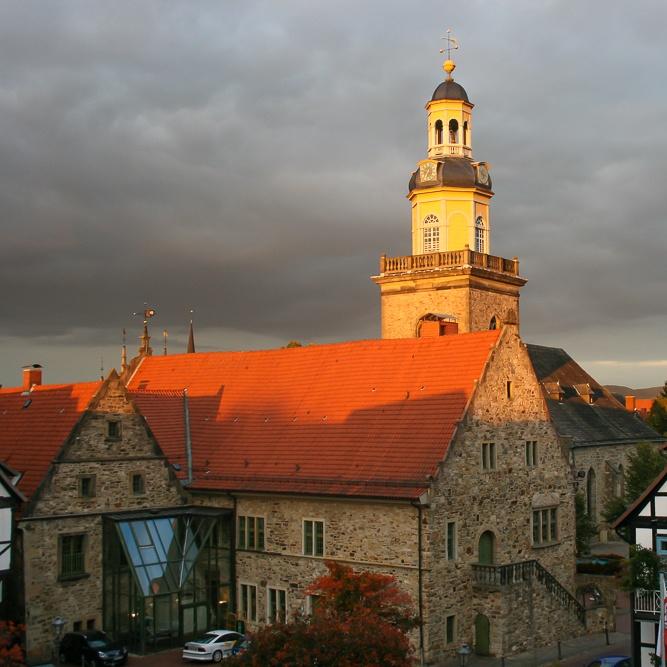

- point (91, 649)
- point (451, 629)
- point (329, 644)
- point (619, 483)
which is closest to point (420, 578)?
point (451, 629)

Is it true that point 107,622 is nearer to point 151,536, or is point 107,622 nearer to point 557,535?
point 151,536

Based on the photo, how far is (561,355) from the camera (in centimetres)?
7006

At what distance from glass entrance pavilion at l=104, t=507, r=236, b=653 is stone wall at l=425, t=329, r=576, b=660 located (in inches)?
350

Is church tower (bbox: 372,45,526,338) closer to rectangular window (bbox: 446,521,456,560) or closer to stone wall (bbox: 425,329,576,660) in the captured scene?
stone wall (bbox: 425,329,576,660)

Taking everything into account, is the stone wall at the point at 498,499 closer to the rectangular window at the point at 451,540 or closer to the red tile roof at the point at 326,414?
the rectangular window at the point at 451,540

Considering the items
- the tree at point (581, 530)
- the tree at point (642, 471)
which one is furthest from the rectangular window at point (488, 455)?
the tree at point (642, 471)

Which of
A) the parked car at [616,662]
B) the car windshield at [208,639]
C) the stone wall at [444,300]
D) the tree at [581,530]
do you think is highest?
the stone wall at [444,300]

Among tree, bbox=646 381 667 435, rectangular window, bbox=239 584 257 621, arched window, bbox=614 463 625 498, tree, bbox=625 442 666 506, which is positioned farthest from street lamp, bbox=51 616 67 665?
tree, bbox=646 381 667 435

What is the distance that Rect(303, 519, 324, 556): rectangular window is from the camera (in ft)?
118

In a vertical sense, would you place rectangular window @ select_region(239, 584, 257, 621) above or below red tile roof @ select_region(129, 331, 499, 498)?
below

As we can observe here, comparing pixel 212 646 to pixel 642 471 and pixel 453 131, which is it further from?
pixel 453 131

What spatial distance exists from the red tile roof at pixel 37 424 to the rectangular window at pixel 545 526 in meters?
17.6

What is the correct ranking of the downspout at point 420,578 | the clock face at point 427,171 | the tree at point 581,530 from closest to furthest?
1. the downspout at point 420,578
2. the tree at point 581,530
3. the clock face at point 427,171

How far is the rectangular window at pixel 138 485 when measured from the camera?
37756 mm
